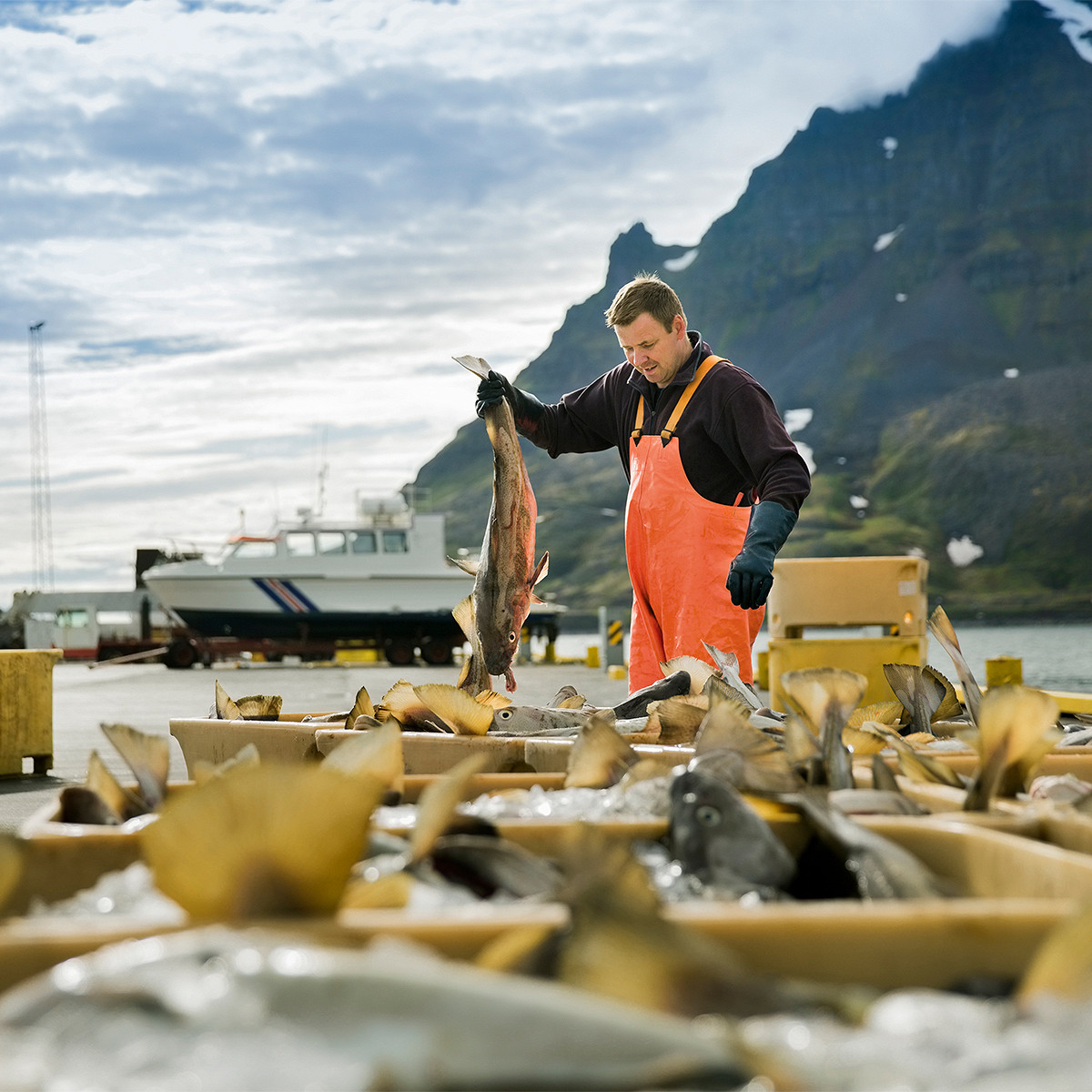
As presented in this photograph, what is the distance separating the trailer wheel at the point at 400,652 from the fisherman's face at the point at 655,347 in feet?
76.1

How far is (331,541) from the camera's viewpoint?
28391mm

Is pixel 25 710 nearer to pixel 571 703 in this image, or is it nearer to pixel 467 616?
pixel 467 616

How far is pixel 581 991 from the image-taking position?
29.6 inches

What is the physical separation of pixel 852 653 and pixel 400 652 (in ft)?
65.3

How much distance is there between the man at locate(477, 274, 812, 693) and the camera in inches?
148

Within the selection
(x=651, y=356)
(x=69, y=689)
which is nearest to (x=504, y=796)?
(x=651, y=356)

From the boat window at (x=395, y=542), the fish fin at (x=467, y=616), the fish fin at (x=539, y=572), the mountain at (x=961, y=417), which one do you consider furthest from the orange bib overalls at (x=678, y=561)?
the mountain at (x=961, y=417)

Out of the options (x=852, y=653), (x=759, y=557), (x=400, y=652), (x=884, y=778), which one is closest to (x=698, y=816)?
(x=884, y=778)

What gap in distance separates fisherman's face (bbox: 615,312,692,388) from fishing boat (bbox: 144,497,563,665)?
73.8 feet

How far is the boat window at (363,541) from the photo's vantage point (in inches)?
1109

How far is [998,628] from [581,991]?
110553mm

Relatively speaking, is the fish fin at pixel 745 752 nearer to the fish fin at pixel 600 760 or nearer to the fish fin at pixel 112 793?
the fish fin at pixel 600 760

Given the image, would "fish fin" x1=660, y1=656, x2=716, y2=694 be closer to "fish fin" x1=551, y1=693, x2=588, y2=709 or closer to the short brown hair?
"fish fin" x1=551, y1=693, x2=588, y2=709

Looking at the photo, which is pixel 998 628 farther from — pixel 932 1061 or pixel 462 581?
pixel 932 1061
